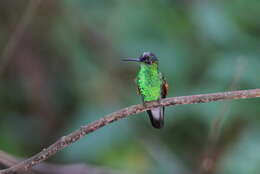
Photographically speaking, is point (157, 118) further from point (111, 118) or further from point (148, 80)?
point (111, 118)

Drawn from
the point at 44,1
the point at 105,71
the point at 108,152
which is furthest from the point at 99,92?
the point at 44,1

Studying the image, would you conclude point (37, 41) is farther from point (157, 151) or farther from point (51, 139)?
point (157, 151)

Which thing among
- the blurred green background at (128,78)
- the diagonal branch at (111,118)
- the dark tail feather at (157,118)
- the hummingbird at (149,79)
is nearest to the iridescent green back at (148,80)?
the hummingbird at (149,79)

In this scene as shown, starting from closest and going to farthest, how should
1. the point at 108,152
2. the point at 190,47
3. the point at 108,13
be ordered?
the point at 108,152 → the point at 190,47 → the point at 108,13

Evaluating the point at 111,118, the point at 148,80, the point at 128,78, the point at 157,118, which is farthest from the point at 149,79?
the point at 128,78

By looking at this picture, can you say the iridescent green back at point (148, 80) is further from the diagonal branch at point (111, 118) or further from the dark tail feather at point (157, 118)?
the diagonal branch at point (111, 118)

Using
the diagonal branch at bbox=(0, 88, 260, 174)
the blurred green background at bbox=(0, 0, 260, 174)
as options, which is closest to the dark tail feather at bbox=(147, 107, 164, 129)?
the blurred green background at bbox=(0, 0, 260, 174)
